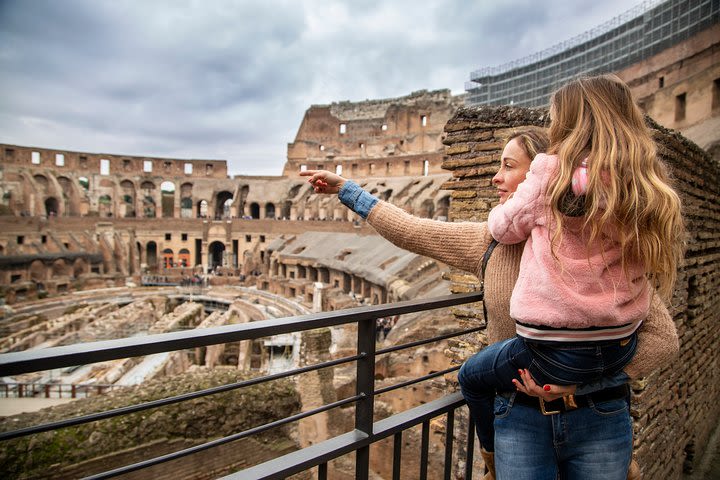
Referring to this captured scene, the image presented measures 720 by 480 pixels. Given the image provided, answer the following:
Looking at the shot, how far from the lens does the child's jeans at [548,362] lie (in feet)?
4.80

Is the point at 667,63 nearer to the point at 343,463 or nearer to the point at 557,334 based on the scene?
the point at 343,463

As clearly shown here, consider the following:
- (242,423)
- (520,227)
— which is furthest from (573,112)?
(242,423)

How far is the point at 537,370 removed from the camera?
59.5 inches

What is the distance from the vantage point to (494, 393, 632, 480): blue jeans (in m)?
1.59

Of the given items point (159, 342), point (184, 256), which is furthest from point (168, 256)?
point (159, 342)

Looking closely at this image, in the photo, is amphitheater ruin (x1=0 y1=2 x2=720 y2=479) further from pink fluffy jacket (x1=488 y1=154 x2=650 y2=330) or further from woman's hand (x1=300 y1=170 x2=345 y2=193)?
pink fluffy jacket (x1=488 y1=154 x2=650 y2=330)

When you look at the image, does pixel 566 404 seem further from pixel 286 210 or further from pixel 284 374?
pixel 286 210

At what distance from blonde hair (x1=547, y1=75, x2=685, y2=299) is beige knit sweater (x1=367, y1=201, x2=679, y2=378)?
0.19 m

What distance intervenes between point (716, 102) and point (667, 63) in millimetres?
7081

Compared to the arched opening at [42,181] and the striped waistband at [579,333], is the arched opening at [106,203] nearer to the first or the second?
the arched opening at [42,181]

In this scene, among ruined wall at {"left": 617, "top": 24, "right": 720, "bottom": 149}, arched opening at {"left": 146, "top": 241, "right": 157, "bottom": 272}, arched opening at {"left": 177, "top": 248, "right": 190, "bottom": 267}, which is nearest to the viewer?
ruined wall at {"left": 617, "top": 24, "right": 720, "bottom": 149}

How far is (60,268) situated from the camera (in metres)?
29.0

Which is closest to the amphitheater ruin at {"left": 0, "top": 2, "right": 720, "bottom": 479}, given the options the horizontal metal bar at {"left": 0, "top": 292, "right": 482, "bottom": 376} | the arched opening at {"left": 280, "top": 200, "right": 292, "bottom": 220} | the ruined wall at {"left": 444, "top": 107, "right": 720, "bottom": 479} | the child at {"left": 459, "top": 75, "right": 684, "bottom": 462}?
the ruined wall at {"left": 444, "top": 107, "right": 720, "bottom": 479}

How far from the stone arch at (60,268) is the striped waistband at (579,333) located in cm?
3435
